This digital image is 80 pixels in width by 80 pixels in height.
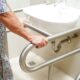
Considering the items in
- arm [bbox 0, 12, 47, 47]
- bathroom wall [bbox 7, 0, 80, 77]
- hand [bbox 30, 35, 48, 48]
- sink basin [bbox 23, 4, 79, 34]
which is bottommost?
bathroom wall [bbox 7, 0, 80, 77]

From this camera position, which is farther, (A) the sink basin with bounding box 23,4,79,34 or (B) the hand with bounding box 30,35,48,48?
(A) the sink basin with bounding box 23,4,79,34

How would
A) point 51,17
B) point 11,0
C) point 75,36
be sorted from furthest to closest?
point 11,0
point 75,36
point 51,17

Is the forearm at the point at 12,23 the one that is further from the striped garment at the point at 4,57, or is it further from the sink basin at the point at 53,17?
the sink basin at the point at 53,17

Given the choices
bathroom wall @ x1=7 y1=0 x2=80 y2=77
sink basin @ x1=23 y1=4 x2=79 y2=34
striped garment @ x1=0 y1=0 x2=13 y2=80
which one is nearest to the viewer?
striped garment @ x1=0 y1=0 x2=13 y2=80

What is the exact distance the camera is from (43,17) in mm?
1492

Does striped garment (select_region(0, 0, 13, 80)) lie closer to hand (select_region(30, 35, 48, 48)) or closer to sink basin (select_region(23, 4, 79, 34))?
hand (select_region(30, 35, 48, 48))

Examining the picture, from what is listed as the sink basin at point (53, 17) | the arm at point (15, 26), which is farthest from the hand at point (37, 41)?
the sink basin at point (53, 17)

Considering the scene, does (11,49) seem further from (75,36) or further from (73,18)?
(73,18)

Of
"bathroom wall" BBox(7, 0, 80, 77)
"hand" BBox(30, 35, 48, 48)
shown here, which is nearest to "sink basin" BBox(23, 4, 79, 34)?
"bathroom wall" BBox(7, 0, 80, 77)

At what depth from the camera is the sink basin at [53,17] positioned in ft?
4.58

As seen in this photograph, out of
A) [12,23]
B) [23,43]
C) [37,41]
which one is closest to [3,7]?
[12,23]

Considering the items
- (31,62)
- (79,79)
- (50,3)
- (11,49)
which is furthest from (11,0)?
(79,79)

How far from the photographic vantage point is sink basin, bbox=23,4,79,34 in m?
1.40

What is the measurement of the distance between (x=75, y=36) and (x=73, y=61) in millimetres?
281
